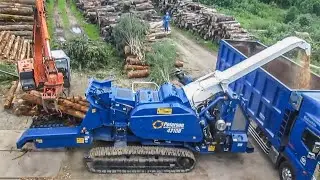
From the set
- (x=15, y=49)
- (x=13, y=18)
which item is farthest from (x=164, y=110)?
(x=13, y=18)

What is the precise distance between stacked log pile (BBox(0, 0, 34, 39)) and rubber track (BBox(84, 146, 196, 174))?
1271 cm

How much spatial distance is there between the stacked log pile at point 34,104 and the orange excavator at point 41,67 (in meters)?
0.40

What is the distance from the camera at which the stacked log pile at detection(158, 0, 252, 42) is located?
2030 centimetres

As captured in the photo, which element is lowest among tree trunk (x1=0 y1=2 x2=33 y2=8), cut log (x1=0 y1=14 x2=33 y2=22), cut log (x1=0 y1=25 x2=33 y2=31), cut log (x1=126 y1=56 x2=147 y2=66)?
cut log (x1=126 y1=56 x2=147 y2=66)

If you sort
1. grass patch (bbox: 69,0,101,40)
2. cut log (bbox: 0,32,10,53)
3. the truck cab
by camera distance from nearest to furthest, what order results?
1. the truck cab
2. cut log (bbox: 0,32,10,53)
3. grass patch (bbox: 69,0,101,40)

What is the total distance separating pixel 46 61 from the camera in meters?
11.9

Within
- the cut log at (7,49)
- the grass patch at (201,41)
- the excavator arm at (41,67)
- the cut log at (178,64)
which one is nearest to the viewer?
the excavator arm at (41,67)

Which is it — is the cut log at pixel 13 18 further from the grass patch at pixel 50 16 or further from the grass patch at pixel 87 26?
the grass patch at pixel 87 26

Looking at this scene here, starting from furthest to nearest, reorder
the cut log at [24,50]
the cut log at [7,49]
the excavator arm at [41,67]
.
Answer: the cut log at [24,50] < the cut log at [7,49] < the excavator arm at [41,67]

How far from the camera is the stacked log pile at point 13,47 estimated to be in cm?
1639

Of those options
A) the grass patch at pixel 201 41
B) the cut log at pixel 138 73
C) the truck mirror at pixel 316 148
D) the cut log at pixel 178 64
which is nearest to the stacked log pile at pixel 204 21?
the grass patch at pixel 201 41

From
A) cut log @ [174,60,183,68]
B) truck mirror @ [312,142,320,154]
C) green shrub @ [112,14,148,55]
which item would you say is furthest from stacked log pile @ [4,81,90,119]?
cut log @ [174,60,183,68]

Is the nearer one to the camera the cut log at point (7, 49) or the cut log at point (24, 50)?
the cut log at point (7, 49)

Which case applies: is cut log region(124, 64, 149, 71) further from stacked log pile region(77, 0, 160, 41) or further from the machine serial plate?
the machine serial plate
